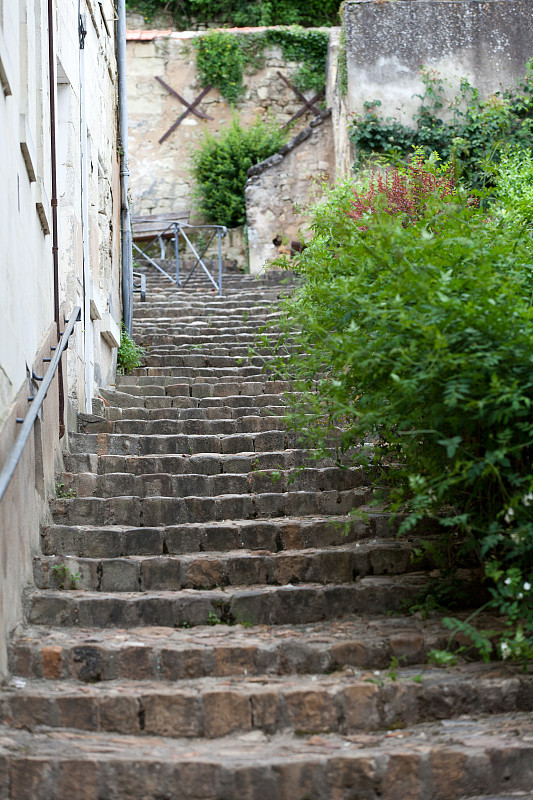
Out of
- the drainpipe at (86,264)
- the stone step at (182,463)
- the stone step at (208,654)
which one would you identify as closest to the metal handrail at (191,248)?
the drainpipe at (86,264)

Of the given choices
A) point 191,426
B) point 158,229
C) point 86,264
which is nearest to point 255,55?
point 158,229

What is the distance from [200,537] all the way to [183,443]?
139cm

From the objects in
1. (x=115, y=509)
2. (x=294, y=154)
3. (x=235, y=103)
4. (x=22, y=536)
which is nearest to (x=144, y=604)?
(x=22, y=536)

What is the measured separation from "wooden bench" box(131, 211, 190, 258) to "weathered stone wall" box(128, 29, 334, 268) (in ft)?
1.50

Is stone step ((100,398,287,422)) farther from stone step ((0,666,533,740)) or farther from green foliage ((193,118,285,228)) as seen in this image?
green foliage ((193,118,285,228))

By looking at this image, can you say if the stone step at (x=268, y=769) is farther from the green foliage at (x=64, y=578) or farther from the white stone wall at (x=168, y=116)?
the white stone wall at (x=168, y=116)

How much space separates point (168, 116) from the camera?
16.8 meters

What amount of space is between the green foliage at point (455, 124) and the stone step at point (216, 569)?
326 inches

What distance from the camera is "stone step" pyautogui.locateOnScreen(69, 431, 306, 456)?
6.14 m

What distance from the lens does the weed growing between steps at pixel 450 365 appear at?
135 inches

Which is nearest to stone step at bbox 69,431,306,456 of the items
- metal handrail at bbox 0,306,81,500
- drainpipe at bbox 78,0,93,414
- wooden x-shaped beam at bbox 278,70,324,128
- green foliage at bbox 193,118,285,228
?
drainpipe at bbox 78,0,93,414

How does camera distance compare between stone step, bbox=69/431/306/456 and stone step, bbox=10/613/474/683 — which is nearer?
stone step, bbox=10/613/474/683

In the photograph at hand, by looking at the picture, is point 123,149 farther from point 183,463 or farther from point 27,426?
point 27,426

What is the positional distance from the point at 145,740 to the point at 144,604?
2.84ft
